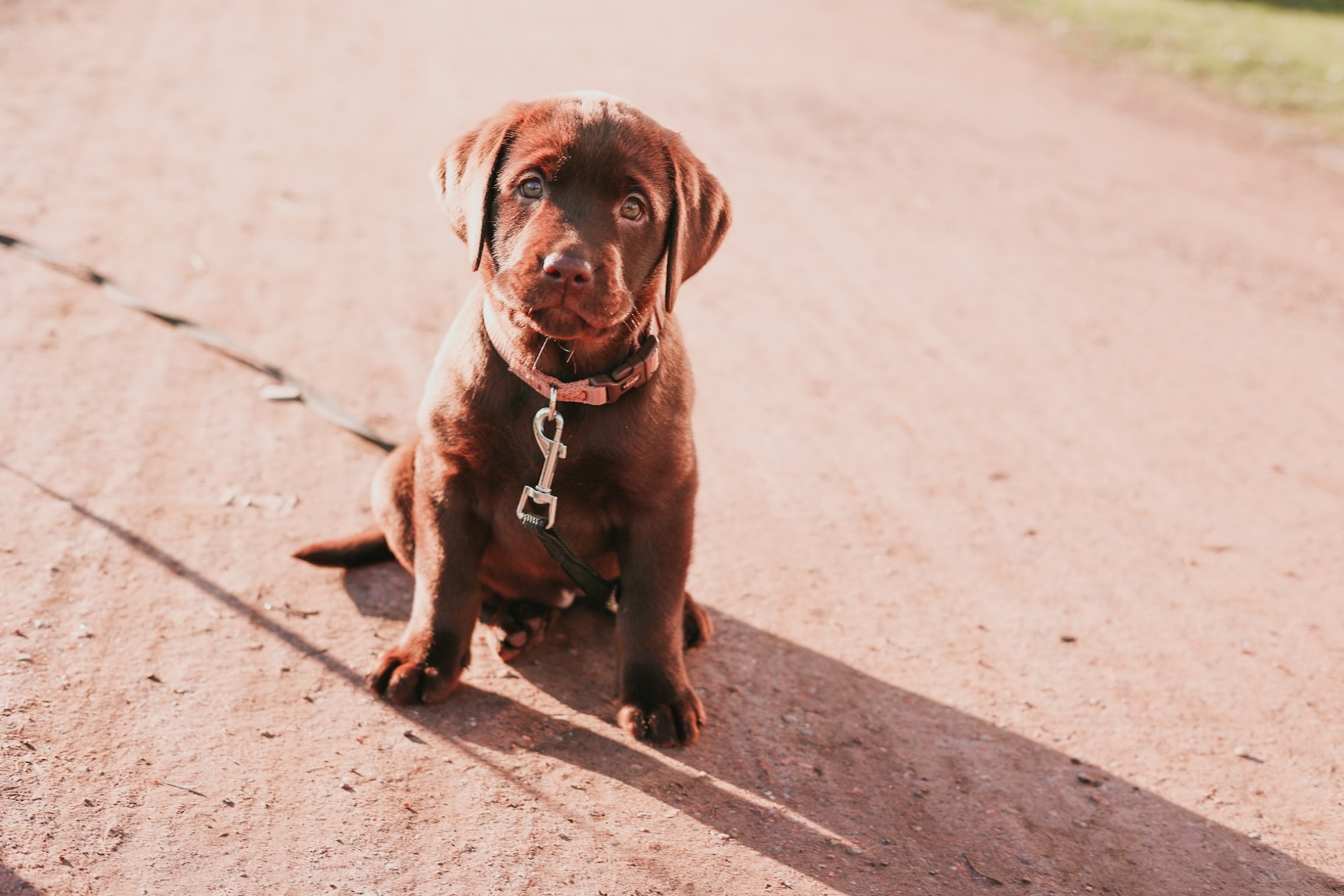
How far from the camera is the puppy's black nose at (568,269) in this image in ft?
8.81

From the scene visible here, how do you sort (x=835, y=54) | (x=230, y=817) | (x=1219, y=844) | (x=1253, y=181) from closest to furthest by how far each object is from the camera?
(x=230, y=817)
(x=1219, y=844)
(x=1253, y=181)
(x=835, y=54)

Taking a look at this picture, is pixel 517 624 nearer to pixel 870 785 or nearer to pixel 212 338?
pixel 870 785

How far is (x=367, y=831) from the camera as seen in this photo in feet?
8.93

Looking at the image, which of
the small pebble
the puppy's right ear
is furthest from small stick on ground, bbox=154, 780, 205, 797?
the small pebble

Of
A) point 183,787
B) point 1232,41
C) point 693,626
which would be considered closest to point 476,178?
point 693,626

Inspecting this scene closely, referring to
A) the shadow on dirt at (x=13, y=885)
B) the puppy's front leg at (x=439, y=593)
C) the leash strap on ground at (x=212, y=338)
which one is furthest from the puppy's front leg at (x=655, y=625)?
the leash strap on ground at (x=212, y=338)

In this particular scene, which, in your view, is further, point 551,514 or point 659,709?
point 659,709

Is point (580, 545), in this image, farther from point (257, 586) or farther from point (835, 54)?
point (835, 54)

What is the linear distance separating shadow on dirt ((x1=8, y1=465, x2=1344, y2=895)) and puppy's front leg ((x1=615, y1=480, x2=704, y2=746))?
0.08 metres

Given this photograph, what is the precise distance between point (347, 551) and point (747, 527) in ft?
4.72

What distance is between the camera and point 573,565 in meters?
3.15

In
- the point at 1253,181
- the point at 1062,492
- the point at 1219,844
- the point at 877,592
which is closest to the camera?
the point at 1219,844

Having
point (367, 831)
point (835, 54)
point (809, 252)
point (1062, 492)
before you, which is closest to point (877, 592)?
point (1062, 492)

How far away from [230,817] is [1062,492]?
3.38 meters
